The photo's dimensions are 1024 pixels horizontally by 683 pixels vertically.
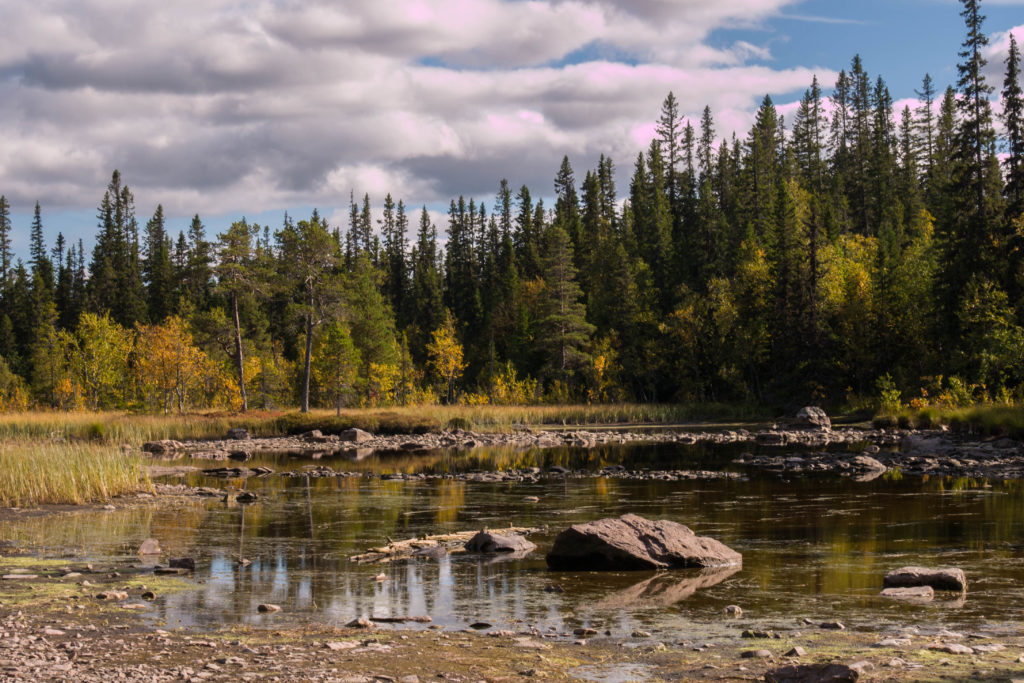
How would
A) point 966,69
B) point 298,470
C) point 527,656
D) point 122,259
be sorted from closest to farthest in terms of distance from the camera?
point 527,656, point 298,470, point 966,69, point 122,259

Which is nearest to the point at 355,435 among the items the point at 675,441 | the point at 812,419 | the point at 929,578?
the point at 675,441

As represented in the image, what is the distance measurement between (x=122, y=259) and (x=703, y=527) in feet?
370

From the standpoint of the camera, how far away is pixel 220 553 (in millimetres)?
15969

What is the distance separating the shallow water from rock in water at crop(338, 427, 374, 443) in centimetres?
2047

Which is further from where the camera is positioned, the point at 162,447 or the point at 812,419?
the point at 812,419

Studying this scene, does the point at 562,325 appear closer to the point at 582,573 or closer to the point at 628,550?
the point at 628,550

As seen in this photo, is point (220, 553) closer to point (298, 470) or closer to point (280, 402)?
point (298, 470)

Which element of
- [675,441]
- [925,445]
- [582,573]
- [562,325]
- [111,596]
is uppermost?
[562,325]

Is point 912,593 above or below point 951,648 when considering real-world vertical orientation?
below

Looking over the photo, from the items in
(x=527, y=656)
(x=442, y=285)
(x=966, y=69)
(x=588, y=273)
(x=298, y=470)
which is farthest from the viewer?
(x=442, y=285)

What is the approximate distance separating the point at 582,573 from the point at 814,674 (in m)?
6.43

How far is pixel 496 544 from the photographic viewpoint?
→ 1596 centimetres

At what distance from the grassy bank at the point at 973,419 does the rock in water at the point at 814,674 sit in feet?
104

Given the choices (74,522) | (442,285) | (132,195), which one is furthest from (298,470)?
(132,195)
